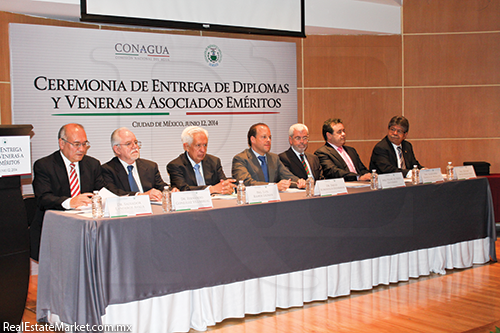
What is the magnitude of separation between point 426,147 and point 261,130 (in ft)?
9.90

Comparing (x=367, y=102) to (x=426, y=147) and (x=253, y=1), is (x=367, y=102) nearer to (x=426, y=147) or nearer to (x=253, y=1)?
(x=426, y=147)

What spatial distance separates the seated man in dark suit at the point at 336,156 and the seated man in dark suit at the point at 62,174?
210cm

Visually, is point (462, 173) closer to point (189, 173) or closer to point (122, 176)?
point (189, 173)

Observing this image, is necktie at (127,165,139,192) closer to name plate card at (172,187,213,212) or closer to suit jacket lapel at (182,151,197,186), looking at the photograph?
suit jacket lapel at (182,151,197,186)

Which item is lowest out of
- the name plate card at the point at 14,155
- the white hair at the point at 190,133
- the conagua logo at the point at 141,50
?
the name plate card at the point at 14,155

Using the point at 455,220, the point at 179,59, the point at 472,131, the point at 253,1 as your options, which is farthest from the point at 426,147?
the point at 179,59

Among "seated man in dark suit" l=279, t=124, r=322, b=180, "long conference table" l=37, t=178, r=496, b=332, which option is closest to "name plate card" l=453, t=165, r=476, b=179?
"long conference table" l=37, t=178, r=496, b=332

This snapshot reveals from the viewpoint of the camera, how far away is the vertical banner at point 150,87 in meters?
4.26

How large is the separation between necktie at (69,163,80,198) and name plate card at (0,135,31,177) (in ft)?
2.46

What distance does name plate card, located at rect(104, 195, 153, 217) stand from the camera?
240 cm

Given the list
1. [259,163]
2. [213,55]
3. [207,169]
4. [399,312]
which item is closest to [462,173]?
[399,312]

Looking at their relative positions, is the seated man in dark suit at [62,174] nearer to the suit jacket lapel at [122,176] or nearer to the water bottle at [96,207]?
the suit jacket lapel at [122,176]

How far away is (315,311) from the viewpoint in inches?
117

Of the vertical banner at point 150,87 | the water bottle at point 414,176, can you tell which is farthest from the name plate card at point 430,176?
the vertical banner at point 150,87
